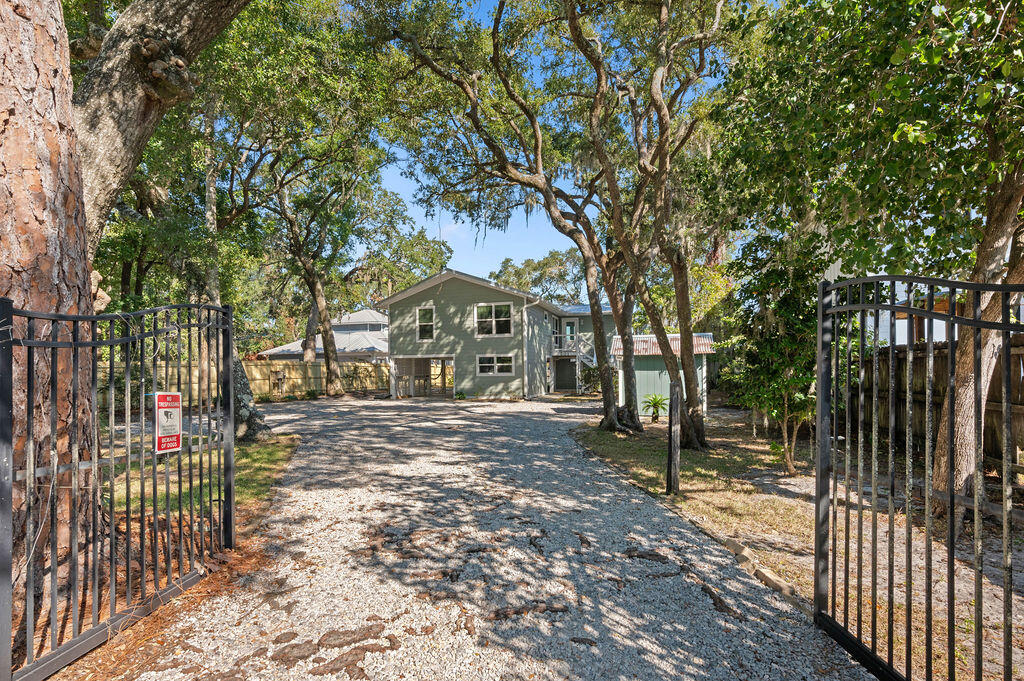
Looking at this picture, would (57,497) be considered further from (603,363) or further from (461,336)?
(461,336)

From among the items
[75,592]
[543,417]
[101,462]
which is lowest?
[543,417]

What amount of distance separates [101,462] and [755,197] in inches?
278

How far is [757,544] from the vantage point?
459 cm

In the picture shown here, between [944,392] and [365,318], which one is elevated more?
[365,318]

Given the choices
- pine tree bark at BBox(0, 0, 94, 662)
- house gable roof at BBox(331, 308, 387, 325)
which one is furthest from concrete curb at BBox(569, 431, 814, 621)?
house gable roof at BBox(331, 308, 387, 325)

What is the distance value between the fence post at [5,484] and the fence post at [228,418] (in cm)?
168

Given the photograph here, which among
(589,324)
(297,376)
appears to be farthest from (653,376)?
(297,376)

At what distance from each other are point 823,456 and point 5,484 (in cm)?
449

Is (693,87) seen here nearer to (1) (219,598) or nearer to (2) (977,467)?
(2) (977,467)

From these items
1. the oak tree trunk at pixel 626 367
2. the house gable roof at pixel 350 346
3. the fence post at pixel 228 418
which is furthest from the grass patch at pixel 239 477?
the house gable roof at pixel 350 346

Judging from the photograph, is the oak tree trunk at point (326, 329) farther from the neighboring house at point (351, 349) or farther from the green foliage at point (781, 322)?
the green foliage at point (781, 322)

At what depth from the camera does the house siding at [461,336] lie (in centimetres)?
2275

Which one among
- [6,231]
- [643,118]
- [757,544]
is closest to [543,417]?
[643,118]

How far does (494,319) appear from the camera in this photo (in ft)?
75.6
